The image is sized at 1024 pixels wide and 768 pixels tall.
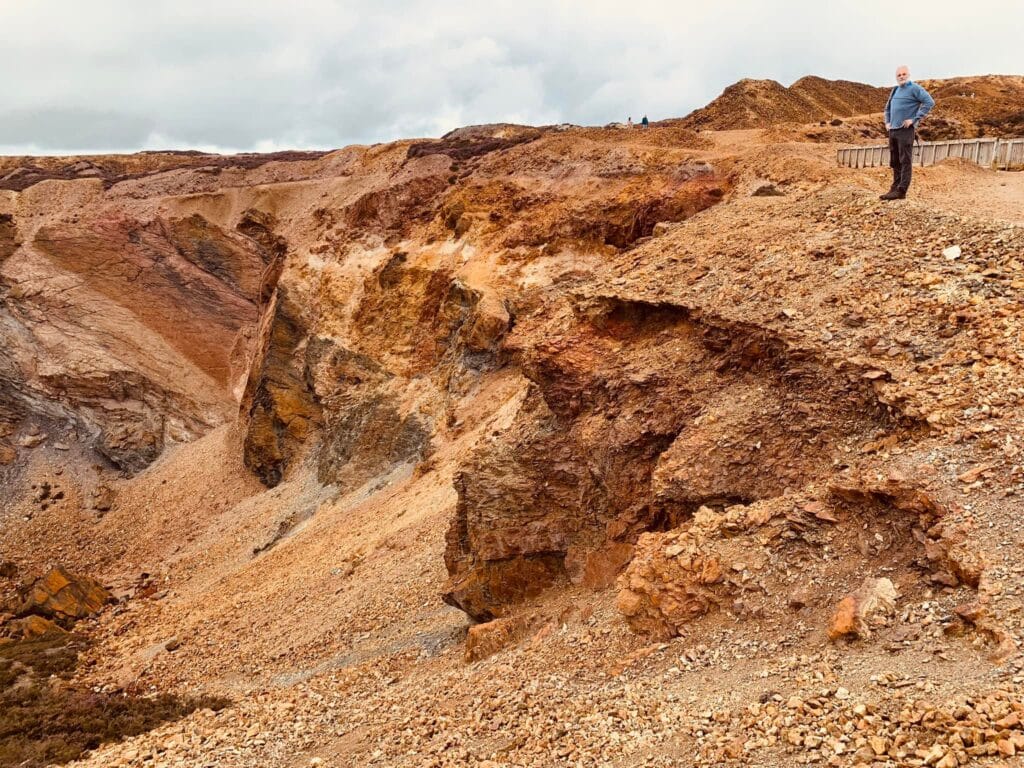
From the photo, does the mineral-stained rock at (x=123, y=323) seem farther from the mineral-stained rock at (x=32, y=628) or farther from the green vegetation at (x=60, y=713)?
the green vegetation at (x=60, y=713)

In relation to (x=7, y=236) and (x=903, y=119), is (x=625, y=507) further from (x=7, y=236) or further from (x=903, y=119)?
(x=7, y=236)

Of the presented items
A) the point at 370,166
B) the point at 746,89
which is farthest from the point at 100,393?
the point at 746,89

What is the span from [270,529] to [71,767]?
13.9 metres

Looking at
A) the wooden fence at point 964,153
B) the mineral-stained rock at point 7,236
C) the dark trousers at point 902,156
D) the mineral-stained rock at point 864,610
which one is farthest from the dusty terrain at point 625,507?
the mineral-stained rock at point 7,236

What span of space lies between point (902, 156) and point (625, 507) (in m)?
7.83

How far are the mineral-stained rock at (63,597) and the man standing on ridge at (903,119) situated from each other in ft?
86.2

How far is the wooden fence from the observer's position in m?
19.5

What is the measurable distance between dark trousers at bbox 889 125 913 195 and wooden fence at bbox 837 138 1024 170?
7.67 metres

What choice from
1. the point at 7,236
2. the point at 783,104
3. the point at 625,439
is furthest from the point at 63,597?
the point at 783,104

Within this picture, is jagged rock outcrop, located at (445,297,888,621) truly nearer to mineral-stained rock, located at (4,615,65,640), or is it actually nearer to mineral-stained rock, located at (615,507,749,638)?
mineral-stained rock, located at (615,507,749,638)

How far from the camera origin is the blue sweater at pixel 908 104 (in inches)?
472

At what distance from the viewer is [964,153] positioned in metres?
20.1

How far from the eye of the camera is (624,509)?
1102 centimetres

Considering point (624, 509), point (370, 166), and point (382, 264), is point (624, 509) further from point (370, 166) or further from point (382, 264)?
point (370, 166)
